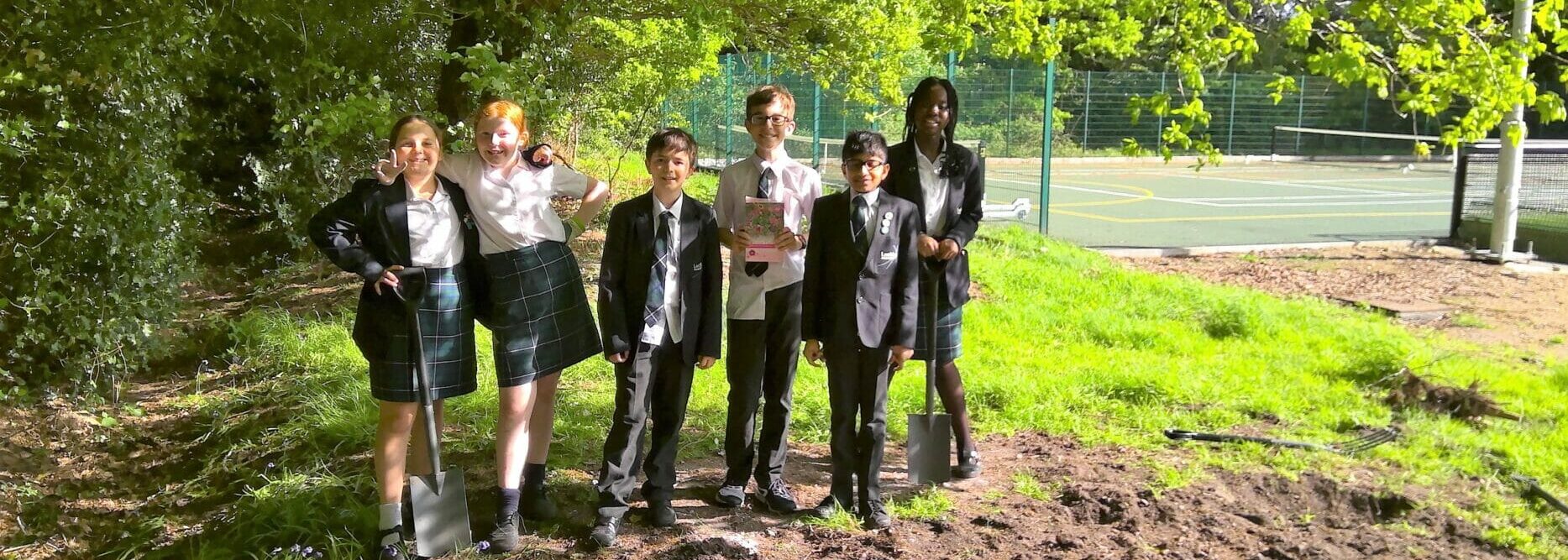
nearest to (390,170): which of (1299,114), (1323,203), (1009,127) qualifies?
→ (1009,127)

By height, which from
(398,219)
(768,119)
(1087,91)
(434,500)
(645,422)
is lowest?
(434,500)

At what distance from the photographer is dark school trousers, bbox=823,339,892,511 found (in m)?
3.82

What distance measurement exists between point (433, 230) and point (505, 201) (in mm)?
257

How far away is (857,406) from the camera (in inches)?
157

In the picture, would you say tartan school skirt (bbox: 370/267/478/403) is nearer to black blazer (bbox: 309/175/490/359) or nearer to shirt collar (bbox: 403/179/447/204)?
black blazer (bbox: 309/175/490/359)

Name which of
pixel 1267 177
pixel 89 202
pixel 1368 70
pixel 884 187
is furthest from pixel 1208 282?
pixel 1267 177

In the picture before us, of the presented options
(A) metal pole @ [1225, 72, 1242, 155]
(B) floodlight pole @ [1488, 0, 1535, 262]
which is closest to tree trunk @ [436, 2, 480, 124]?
(B) floodlight pole @ [1488, 0, 1535, 262]

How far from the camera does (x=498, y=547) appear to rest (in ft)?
12.1

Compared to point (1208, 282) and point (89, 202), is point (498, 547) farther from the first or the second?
point (1208, 282)

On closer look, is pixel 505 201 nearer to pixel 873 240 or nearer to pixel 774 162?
pixel 774 162

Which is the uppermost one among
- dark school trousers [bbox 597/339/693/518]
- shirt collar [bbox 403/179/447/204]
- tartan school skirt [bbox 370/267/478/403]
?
shirt collar [bbox 403/179/447/204]

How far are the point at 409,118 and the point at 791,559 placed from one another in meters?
1.92

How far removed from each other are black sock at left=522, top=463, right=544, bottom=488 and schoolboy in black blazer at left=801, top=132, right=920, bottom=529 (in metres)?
1.09

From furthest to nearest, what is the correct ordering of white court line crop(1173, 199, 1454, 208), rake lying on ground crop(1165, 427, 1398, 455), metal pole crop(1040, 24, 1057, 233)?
white court line crop(1173, 199, 1454, 208) → metal pole crop(1040, 24, 1057, 233) → rake lying on ground crop(1165, 427, 1398, 455)
